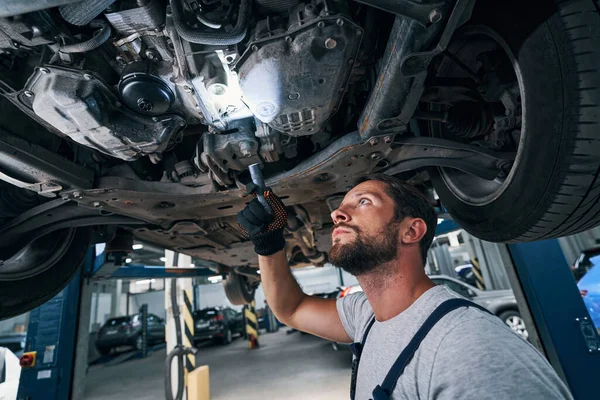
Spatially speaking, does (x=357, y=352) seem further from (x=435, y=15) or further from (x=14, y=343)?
(x=14, y=343)

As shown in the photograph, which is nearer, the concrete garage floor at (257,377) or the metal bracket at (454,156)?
the metal bracket at (454,156)

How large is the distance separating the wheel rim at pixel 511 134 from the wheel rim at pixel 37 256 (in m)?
2.06

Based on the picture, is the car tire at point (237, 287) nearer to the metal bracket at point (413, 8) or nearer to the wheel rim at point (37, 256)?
the wheel rim at point (37, 256)

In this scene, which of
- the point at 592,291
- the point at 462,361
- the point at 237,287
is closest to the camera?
the point at 462,361

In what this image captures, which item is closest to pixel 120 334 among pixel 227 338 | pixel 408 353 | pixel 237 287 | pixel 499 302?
pixel 227 338

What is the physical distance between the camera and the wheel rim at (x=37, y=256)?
1.68 m

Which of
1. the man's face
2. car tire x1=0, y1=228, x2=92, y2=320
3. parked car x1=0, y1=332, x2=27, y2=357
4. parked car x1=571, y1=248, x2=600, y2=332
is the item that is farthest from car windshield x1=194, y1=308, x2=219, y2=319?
the man's face

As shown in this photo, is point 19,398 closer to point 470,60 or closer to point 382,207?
point 382,207

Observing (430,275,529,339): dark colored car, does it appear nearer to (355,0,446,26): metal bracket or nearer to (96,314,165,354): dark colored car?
(355,0,446,26): metal bracket

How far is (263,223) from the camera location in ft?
4.01

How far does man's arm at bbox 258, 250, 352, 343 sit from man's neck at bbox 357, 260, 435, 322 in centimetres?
36

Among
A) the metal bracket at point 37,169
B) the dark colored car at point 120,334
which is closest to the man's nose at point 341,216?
the metal bracket at point 37,169

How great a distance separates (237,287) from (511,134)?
3.67 meters

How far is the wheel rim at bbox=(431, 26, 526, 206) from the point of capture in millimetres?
922
